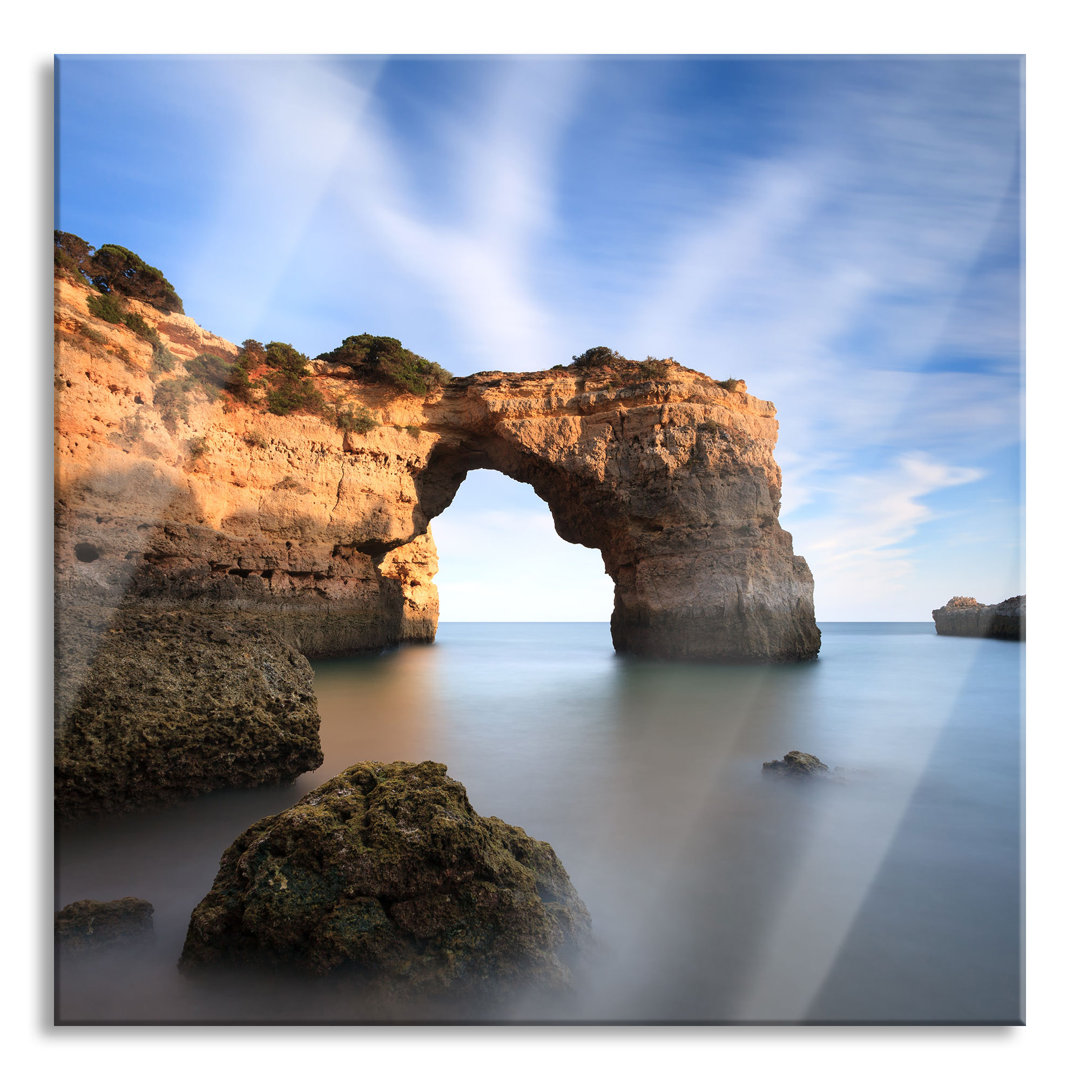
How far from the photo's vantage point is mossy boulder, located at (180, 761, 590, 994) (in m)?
2.13

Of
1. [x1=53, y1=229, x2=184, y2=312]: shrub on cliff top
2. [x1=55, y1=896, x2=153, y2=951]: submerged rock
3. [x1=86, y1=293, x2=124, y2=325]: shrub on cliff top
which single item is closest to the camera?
[x1=55, y1=896, x2=153, y2=951]: submerged rock

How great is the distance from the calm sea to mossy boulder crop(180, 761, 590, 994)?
0.34 feet

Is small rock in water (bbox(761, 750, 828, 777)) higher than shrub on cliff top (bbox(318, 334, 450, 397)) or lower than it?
lower

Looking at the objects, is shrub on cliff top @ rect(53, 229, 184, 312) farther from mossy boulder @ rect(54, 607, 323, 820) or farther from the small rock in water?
the small rock in water

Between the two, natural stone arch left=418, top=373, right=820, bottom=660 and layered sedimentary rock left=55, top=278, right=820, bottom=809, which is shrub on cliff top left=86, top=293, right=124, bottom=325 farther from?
natural stone arch left=418, top=373, right=820, bottom=660

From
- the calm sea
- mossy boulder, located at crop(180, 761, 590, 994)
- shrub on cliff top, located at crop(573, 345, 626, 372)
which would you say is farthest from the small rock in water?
shrub on cliff top, located at crop(573, 345, 626, 372)

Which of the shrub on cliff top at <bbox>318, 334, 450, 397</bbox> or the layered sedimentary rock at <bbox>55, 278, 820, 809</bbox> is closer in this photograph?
the layered sedimentary rock at <bbox>55, 278, 820, 809</bbox>

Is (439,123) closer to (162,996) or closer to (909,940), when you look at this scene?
(162,996)

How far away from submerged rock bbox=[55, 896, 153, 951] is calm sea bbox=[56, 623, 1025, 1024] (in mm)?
74

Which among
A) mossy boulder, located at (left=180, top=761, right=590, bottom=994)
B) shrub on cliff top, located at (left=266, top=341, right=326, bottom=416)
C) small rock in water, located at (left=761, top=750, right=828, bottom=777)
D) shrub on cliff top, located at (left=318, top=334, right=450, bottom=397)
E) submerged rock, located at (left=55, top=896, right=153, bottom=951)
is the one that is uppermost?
shrub on cliff top, located at (left=318, top=334, right=450, bottom=397)

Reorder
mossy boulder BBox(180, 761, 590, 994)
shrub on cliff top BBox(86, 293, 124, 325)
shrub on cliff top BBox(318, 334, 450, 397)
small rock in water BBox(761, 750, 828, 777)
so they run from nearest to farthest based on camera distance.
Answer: mossy boulder BBox(180, 761, 590, 994) < small rock in water BBox(761, 750, 828, 777) < shrub on cliff top BBox(86, 293, 124, 325) < shrub on cliff top BBox(318, 334, 450, 397)

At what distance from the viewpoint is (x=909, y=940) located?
2.46 m
